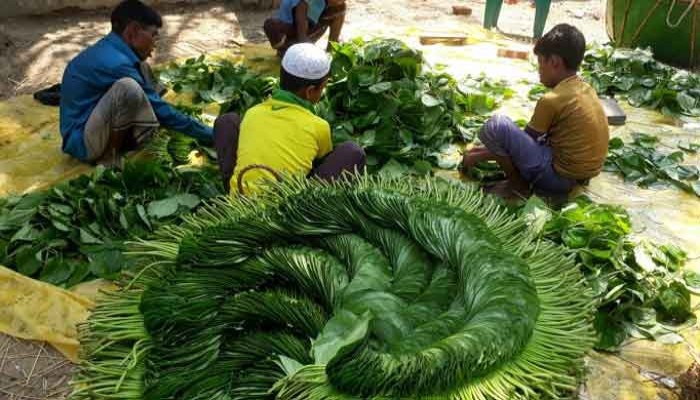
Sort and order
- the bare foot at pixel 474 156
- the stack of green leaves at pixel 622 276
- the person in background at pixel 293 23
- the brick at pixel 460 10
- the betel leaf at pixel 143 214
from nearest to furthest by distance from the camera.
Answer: the stack of green leaves at pixel 622 276
the betel leaf at pixel 143 214
the bare foot at pixel 474 156
the person in background at pixel 293 23
the brick at pixel 460 10

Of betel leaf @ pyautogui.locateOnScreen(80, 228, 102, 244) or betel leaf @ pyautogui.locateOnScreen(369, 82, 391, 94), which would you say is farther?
betel leaf @ pyautogui.locateOnScreen(369, 82, 391, 94)

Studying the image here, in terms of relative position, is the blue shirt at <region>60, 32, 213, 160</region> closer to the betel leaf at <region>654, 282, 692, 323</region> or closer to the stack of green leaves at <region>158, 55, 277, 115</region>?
the stack of green leaves at <region>158, 55, 277, 115</region>

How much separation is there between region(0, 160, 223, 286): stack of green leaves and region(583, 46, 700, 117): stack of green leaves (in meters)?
3.30

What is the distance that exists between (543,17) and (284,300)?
22.2ft

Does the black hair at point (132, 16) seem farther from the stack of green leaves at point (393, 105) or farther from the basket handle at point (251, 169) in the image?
the basket handle at point (251, 169)

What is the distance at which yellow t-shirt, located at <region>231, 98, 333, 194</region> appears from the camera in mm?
2570

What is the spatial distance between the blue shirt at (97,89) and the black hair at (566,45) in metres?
1.91

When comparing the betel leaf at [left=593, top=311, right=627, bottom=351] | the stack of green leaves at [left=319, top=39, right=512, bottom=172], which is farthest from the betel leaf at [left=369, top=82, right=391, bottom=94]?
the betel leaf at [left=593, top=311, right=627, bottom=351]

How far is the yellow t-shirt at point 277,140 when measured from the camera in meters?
2.57

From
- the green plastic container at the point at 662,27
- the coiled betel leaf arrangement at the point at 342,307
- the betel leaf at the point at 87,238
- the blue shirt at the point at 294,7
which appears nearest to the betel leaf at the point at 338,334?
the coiled betel leaf arrangement at the point at 342,307

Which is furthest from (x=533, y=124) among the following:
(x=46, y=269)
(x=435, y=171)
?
(x=46, y=269)

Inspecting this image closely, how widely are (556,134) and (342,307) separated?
1.87 m

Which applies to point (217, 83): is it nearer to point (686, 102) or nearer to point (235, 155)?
point (235, 155)

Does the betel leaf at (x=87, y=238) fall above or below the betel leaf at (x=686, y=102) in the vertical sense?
below
